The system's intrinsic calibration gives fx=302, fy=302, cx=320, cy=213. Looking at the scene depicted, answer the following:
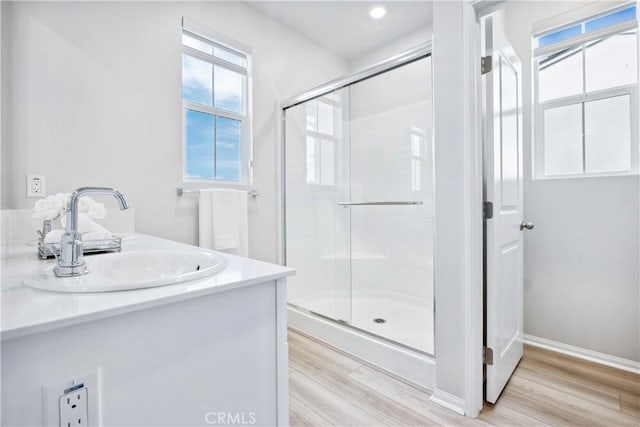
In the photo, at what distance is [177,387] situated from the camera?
2.09ft

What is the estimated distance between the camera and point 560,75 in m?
2.08

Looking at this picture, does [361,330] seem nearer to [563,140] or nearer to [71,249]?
[71,249]

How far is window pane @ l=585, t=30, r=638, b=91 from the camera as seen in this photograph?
1.82m

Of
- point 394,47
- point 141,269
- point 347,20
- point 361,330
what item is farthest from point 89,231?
point 394,47

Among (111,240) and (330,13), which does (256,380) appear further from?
(330,13)

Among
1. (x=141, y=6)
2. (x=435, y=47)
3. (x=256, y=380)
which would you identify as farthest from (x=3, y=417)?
(x=141, y=6)

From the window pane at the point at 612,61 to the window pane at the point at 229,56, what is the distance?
244cm

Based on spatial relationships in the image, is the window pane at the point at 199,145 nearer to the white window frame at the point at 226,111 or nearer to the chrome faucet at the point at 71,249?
the white window frame at the point at 226,111

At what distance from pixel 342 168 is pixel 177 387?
227 cm

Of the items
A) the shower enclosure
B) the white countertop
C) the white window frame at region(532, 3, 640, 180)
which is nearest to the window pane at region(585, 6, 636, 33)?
the white window frame at region(532, 3, 640, 180)

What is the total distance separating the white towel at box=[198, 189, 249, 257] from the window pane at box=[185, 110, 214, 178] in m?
0.22

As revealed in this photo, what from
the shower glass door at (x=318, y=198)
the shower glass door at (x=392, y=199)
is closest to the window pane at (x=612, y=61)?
the shower glass door at (x=392, y=199)

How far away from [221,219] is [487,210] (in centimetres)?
166

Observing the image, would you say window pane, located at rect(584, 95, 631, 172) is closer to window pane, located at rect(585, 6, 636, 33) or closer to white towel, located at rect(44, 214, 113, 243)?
window pane, located at rect(585, 6, 636, 33)
